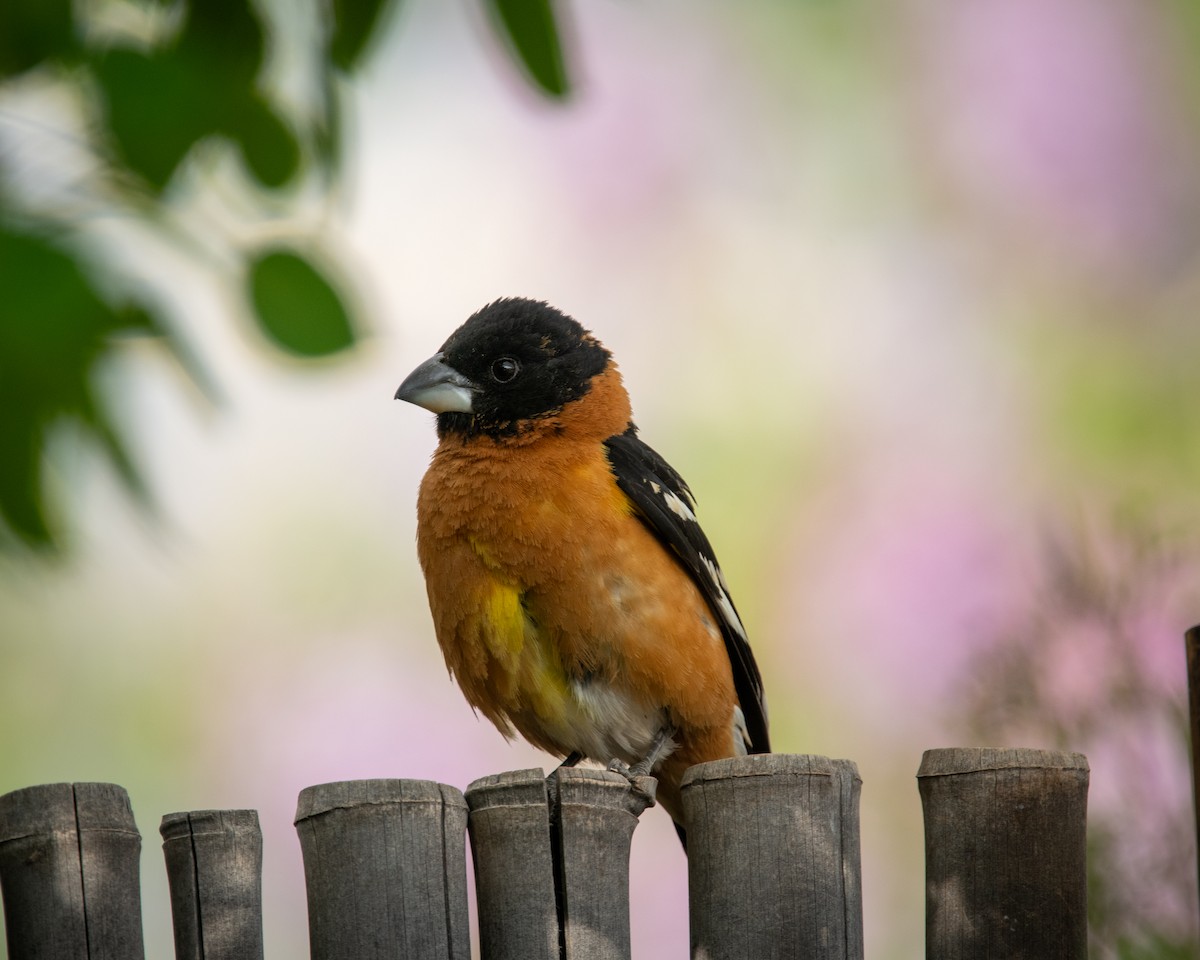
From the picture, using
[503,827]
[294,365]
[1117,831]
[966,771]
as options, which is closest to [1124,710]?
[1117,831]

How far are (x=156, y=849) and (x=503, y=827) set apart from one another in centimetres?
319

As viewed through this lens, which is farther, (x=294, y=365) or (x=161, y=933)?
(x=161, y=933)

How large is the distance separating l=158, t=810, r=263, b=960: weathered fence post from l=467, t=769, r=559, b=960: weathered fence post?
1.34 feet

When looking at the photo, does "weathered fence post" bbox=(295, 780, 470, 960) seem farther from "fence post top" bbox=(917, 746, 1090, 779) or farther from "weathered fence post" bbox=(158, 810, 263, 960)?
"fence post top" bbox=(917, 746, 1090, 779)

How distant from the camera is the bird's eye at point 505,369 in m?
4.97

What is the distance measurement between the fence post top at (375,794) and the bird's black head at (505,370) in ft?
6.76

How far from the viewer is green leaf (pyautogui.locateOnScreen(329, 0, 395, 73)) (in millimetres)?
1810

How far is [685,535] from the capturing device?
15.5 feet

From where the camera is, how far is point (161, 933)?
5.52 m

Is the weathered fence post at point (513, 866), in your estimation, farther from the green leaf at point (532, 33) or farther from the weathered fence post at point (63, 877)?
the green leaf at point (532, 33)

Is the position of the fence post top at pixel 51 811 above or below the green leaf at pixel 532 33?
below

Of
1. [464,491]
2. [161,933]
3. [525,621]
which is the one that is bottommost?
[161,933]

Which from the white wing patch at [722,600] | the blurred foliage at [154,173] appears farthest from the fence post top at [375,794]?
the white wing patch at [722,600]

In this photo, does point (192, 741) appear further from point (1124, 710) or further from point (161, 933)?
point (1124, 710)
